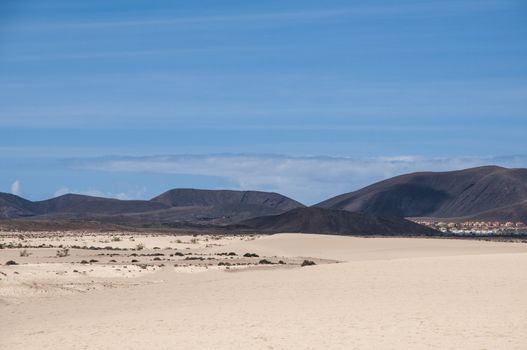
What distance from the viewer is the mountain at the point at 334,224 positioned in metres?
117

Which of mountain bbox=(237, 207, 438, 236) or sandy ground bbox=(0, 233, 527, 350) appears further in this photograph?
mountain bbox=(237, 207, 438, 236)

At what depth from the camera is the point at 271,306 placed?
23031 mm

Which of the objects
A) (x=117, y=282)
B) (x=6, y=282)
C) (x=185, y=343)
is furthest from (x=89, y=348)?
(x=117, y=282)

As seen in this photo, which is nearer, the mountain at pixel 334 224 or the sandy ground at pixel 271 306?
the sandy ground at pixel 271 306

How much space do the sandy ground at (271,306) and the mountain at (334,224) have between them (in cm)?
7813

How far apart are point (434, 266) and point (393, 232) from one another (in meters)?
85.1

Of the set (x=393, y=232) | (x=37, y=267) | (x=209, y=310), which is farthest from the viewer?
(x=393, y=232)

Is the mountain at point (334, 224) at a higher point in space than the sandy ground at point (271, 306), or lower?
higher

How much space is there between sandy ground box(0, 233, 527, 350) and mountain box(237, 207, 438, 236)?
256 ft

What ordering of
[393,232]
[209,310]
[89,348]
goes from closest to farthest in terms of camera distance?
[89,348]
[209,310]
[393,232]

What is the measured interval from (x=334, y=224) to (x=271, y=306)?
96.7 metres

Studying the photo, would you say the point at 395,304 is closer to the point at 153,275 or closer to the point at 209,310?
the point at 209,310

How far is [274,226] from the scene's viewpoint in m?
123

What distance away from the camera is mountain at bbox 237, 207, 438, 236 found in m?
117
